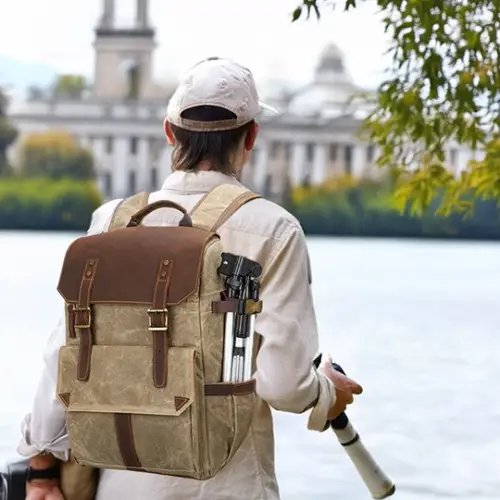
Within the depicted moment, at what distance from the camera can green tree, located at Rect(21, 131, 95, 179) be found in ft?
213

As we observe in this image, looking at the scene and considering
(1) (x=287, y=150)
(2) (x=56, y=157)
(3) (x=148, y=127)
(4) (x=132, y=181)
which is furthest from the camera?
(1) (x=287, y=150)

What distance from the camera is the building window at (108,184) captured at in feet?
214

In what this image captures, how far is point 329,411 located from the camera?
172 cm

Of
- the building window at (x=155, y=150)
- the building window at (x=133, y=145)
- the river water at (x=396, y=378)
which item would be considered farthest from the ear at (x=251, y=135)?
the building window at (x=133, y=145)

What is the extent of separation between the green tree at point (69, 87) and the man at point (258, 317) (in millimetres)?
73191

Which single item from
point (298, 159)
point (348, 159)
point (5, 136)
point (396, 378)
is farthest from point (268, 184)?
point (396, 378)

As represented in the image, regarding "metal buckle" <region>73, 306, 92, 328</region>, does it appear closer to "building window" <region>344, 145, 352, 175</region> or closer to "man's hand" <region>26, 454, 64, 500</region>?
"man's hand" <region>26, 454, 64, 500</region>

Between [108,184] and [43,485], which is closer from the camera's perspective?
[43,485]

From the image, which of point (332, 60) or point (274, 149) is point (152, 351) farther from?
point (332, 60)

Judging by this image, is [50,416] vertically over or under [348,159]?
over

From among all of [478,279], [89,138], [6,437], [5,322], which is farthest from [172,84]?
[6,437]

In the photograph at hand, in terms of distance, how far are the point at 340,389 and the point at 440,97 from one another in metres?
2.34

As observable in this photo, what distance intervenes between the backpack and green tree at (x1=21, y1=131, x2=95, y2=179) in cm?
6332

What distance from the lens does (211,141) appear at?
174 cm
